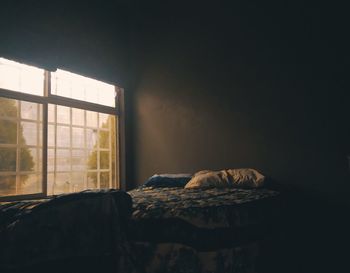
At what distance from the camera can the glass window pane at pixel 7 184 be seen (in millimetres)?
2650

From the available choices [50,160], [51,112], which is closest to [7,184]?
[50,160]

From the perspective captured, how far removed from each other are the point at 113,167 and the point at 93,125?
670mm

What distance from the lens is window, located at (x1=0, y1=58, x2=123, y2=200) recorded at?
2.75 metres

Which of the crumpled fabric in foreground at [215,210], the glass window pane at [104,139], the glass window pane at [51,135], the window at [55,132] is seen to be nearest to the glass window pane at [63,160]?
the window at [55,132]

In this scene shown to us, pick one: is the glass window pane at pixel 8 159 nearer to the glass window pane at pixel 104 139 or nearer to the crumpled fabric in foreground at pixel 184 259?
the glass window pane at pixel 104 139

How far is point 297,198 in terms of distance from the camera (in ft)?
8.19

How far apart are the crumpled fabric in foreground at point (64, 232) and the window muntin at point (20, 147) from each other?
1.83m

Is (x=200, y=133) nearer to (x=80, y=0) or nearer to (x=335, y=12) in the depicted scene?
(x=335, y=12)

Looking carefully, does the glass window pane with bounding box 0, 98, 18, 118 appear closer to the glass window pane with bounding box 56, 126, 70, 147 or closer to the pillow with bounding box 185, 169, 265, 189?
the glass window pane with bounding box 56, 126, 70, 147

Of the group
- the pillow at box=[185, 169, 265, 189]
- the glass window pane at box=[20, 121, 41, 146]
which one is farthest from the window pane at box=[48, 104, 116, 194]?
the pillow at box=[185, 169, 265, 189]

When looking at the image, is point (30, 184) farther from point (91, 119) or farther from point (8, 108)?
point (91, 119)

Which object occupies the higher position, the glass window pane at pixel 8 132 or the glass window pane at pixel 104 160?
the glass window pane at pixel 8 132

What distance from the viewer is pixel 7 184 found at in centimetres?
269

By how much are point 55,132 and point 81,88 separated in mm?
678
